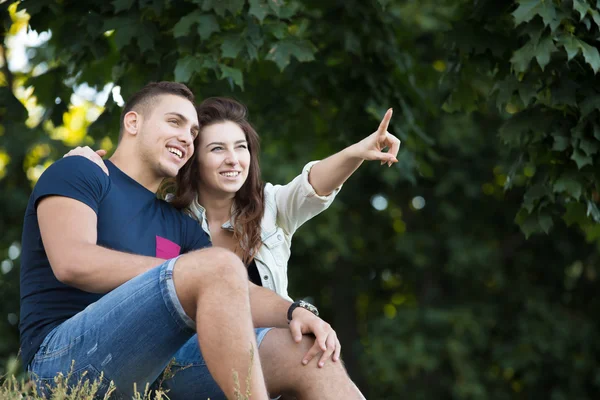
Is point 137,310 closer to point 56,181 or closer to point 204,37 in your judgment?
point 56,181

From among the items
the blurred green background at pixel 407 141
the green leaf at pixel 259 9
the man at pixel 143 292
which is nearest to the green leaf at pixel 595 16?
the blurred green background at pixel 407 141

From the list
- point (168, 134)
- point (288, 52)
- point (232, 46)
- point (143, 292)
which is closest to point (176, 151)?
point (168, 134)

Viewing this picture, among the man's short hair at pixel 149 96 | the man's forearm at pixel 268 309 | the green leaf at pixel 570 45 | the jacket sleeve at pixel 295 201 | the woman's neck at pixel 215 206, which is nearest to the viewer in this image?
the man's forearm at pixel 268 309

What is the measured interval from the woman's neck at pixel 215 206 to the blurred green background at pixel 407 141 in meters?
1.14

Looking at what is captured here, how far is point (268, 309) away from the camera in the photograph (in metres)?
3.57

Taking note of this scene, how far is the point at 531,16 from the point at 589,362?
8.02 meters

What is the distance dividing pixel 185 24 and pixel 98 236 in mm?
2104

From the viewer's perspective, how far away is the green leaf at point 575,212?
5383 mm

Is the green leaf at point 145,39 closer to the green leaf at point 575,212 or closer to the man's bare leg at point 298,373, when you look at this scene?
the man's bare leg at point 298,373

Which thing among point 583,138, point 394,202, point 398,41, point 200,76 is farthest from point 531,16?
point 394,202

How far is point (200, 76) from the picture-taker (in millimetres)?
5566

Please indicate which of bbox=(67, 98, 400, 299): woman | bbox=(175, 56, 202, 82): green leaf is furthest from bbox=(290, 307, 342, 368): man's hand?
bbox=(175, 56, 202, 82): green leaf

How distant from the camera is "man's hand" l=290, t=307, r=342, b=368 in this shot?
3.26 m

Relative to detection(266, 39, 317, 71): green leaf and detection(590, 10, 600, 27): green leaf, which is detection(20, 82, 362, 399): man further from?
detection(590, 10, 600, 27): green leaf
